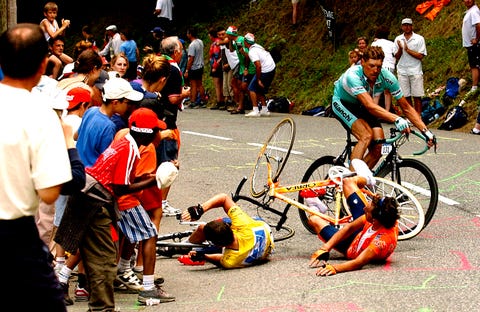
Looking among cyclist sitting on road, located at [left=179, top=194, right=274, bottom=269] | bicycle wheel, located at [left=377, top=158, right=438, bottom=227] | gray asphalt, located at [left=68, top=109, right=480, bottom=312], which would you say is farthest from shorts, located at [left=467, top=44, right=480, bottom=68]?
cyclist sitting on road, located at [left=179, top=194, right=274, bottom=269]

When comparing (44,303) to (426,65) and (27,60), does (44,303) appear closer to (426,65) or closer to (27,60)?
(27,60)

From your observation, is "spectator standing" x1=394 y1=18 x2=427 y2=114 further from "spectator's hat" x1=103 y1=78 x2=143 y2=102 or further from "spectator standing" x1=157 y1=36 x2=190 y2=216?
"spectator's hat" x1=103 y1=78 x2=143 y2=102

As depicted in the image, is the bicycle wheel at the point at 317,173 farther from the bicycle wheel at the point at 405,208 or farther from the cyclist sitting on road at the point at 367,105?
the bicycle wheel at the point at 405,208

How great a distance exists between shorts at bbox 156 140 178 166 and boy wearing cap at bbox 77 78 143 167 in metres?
2.45

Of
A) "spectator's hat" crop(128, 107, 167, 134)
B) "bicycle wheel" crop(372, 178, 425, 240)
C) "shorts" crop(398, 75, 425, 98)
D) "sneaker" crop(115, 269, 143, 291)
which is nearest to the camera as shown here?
"spectator's hat" crop(128, 107, 167, 134)

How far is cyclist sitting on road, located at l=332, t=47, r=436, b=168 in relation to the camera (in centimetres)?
939

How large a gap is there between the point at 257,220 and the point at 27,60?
455 centimetres

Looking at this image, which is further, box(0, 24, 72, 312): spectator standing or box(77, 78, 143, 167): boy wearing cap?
box(77, 78, 143, 167): boy wearing cap

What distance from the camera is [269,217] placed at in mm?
10297

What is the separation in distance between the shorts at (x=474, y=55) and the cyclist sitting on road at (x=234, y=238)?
1096cm

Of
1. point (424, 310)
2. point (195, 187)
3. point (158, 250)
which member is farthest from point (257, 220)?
point (195, 187)

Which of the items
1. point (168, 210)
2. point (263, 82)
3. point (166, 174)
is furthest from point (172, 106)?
A: point (263, 82)

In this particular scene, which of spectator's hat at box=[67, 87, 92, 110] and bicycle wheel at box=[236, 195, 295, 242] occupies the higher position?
spectator's hat at box=[67, 87, 92, 110]

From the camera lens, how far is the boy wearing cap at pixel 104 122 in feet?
23.9
